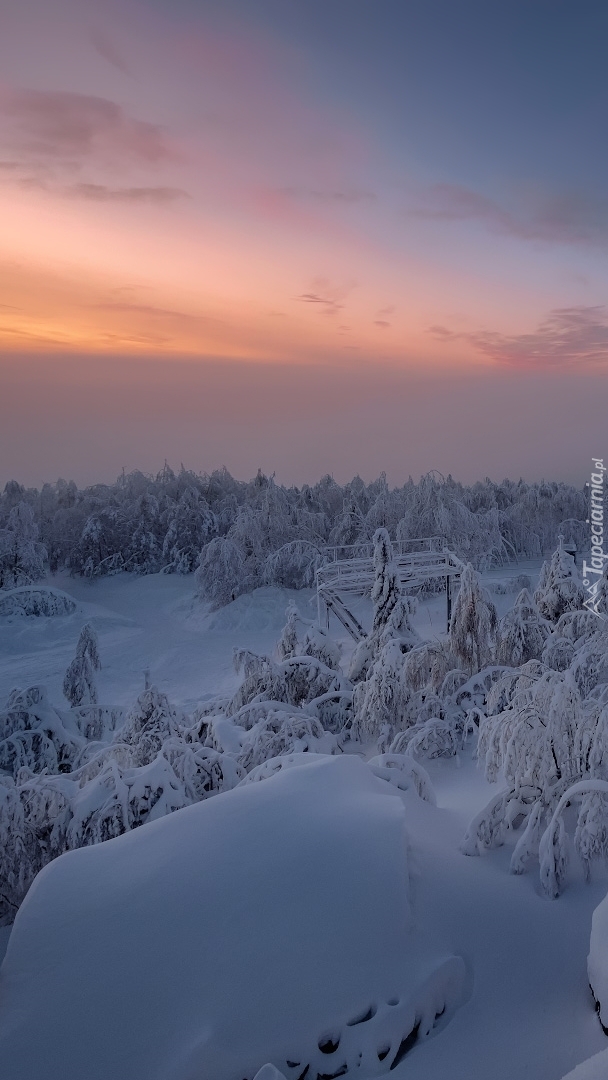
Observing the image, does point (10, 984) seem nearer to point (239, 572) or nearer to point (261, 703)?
point (261, 703)

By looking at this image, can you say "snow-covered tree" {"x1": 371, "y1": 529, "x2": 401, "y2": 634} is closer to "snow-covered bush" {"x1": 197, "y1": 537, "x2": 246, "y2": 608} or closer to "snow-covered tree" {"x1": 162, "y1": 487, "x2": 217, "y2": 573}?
"snow-covered bush" {"x1": 197, "y1": 537, "x2": 246, "y2": 608}

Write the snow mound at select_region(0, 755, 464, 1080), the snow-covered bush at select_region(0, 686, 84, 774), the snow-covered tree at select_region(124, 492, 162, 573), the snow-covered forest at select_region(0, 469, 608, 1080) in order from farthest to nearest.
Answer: the snow-covered tree at select_region(124, 492, 162, 573) < the snow-covered bush at select_region(0, 686, 84, 774) < the snow-covered forest at select_region(0, 469, 608, 1080) < the snow mound at select_region(0, 755, 464, 1080)

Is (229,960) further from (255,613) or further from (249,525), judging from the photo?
(249,525)

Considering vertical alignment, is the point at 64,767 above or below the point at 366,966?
below

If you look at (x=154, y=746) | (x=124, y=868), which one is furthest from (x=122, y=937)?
(x=154, y=746)

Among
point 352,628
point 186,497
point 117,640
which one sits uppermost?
point 186,497

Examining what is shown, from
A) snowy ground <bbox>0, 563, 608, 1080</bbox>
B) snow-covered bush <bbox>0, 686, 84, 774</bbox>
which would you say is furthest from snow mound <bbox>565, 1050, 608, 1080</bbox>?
snow-covered bush <bbox>0, 686, 84, 774</bbox>
